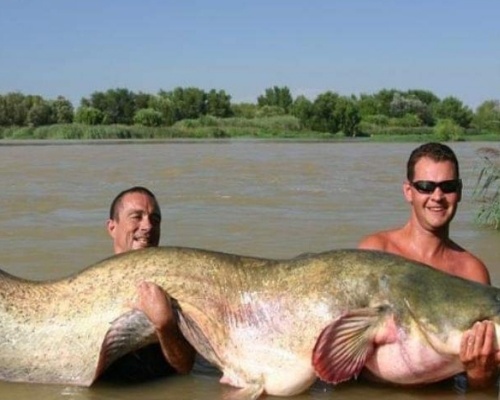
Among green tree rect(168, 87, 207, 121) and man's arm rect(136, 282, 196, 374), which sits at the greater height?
green tree rect(168, 87, 207, 121)

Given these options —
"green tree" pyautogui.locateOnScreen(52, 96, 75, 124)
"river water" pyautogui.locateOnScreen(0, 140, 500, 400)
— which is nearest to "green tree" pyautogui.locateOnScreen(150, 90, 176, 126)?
"green tree" pyautogui.locateOnScreen(52, 96, 75, 124)

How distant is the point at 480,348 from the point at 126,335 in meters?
1.44

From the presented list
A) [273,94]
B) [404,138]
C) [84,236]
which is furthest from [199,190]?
[273,94]

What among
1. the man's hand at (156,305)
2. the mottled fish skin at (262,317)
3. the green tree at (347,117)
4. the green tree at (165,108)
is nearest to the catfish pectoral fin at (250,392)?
the mottled fish skin at (262,317)

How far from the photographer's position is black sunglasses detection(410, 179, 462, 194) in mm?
3986

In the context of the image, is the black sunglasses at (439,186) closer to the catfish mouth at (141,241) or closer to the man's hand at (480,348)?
the man's hand at (480,348)

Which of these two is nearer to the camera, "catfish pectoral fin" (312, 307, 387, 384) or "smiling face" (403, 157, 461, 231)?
"catfish pectoral fin" (312, 307, 387, 384)

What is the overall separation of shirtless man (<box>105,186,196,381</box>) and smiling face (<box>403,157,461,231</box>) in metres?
1.24

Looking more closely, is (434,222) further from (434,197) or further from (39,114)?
(39,114)

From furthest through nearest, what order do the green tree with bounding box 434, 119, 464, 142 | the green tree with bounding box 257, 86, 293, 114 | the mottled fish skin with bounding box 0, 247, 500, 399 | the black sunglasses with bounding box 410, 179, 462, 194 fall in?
the green tree with bounding box 257, 86, 293, 114, the green tree with bounding box 434, 119, 464, 142, the black sunglasses with bounding box 410, 179, 462, 194, the mottled fish skin with bounding box 0, 247, 500, 399

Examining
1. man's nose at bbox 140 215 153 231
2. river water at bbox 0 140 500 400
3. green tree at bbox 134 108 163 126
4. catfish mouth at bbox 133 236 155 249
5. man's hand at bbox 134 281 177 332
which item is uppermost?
green tree at bbox 134 108 163 126

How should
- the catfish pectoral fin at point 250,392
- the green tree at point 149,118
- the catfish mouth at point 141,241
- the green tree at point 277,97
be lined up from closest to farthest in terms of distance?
the catfish pectoral fin at point 250,392 < the catfish mouth at point 141,241 < the green tree at point 149,118 < the green tree at point 277,97

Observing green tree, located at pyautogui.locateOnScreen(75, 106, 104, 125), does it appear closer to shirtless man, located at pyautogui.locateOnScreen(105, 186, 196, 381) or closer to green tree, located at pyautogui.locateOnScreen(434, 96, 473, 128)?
green tree, located at pyautogui.locateOnScreen(434, 96, 473, 128)

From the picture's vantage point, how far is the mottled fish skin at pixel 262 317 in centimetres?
339
